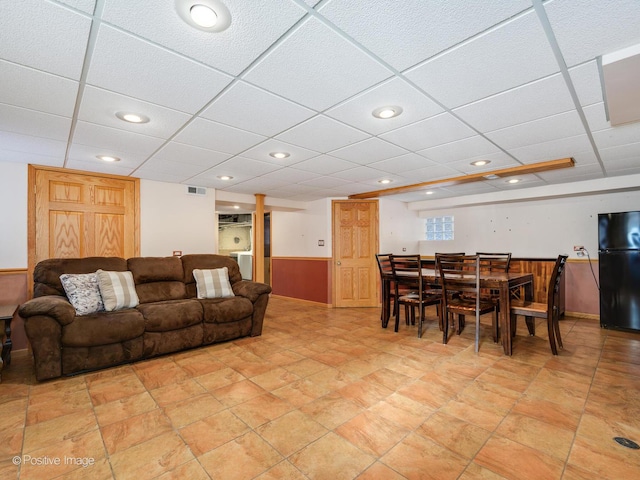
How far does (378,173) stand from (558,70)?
248 centimetres

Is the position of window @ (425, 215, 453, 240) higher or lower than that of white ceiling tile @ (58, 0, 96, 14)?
lower

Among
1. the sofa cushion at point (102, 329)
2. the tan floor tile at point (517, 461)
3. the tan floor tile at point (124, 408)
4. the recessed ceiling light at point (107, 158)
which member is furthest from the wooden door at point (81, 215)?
the tan floor tile at point (517, 461)

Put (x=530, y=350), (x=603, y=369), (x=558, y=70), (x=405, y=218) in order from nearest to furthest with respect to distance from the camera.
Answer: (x=558, y=70), (x=603, y=369), (x=530, y=350), (x=405, y=218)

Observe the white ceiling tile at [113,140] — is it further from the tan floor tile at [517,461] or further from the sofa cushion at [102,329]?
the tan floor tile at [517,461]

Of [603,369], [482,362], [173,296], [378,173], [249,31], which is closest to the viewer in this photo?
[249,31]

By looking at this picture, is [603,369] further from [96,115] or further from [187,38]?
[96,115]

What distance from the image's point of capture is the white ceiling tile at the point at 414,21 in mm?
1257

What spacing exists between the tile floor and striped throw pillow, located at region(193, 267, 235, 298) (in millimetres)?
781

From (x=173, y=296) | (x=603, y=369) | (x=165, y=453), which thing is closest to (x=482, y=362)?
(x=603, y=369)

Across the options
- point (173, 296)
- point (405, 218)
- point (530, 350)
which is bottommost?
point (530, 350)

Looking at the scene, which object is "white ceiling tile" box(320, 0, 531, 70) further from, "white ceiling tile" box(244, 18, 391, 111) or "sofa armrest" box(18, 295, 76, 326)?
"sofa armrest" box(18, 295, 76, 326)

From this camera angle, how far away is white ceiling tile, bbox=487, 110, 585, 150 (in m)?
2.40

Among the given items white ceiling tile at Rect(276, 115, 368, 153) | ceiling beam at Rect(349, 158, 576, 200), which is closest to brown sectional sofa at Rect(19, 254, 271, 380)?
white ceiling tile at Rect(276, 115, 368, 153)

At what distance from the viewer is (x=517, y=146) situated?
305 cm
